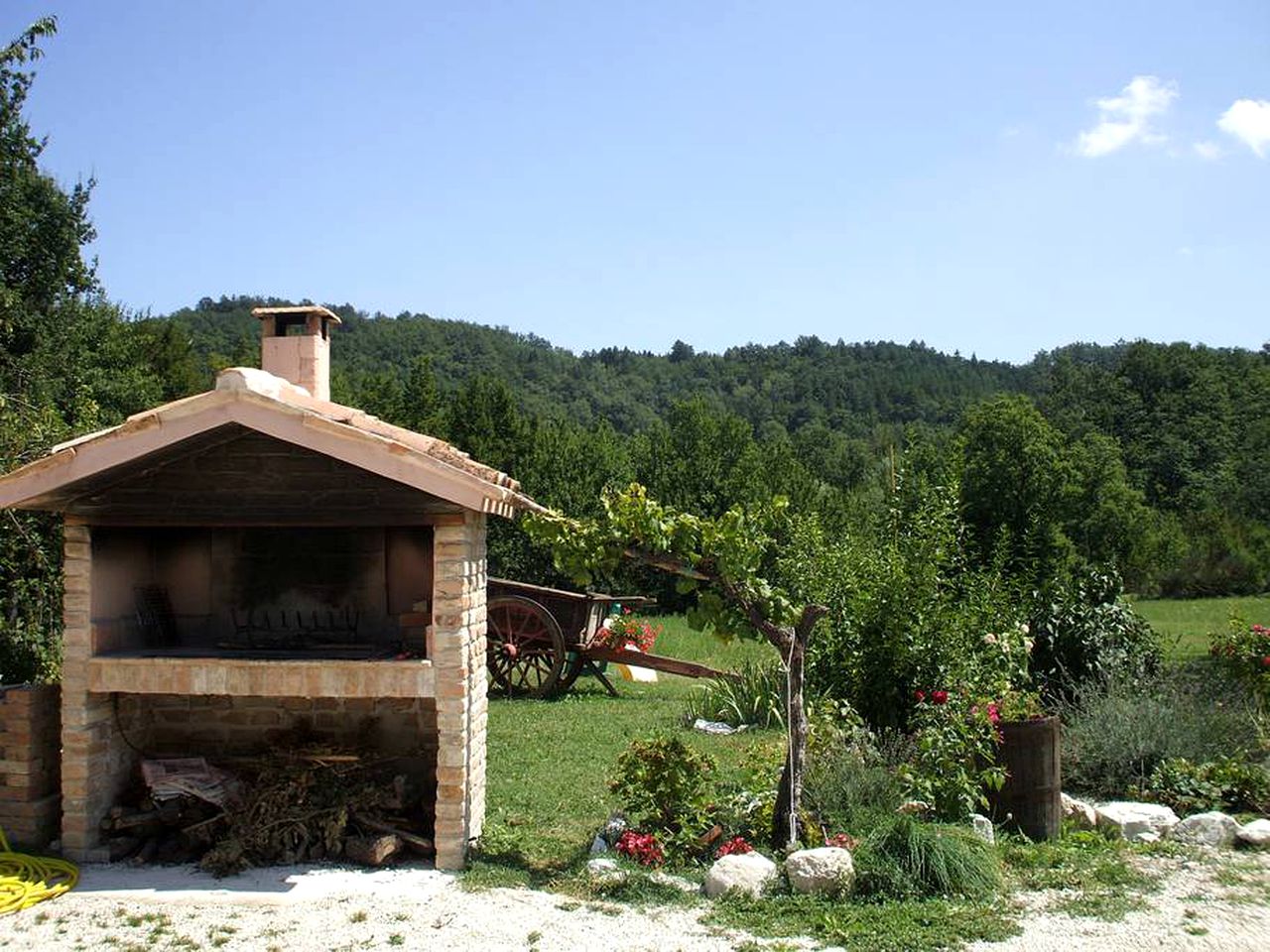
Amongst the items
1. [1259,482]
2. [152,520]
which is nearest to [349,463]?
[152,520]

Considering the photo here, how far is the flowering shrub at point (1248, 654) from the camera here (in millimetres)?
9117

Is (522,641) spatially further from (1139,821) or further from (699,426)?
(699,426)

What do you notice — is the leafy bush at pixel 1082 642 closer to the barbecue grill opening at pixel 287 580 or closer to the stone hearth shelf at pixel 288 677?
the barbecue grill opening at pixel 287 580

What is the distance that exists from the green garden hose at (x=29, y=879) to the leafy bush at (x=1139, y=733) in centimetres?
743

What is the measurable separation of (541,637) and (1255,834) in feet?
27.0

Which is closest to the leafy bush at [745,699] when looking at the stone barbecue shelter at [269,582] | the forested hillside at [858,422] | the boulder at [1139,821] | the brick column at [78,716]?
the forested hillside at [858,422]

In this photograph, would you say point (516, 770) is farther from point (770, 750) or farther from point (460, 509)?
point (460, 509)

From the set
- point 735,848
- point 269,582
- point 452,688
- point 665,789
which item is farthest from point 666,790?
point 269,582

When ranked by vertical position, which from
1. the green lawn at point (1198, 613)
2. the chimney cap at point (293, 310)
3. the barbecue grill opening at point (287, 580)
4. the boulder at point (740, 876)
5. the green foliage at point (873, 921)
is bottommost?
the green lawn at point (1198, 613)

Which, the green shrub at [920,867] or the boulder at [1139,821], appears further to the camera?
the boulder at [1139,821]

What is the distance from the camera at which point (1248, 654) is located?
9312mm

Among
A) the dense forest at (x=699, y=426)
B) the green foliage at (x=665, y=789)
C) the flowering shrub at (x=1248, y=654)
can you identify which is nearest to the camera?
the green foliage at (x=665, y=789)

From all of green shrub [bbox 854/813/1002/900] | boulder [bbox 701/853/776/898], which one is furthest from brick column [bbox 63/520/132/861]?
green shrub [bbox 854/813/1002/900]

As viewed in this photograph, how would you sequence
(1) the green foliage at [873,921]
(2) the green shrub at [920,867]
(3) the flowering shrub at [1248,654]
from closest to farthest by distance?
1. (1) the green foliage at [873,921]
2. (2) the green shrub at [920,867]
3. (3) the flowering shrub at [1248,654]
